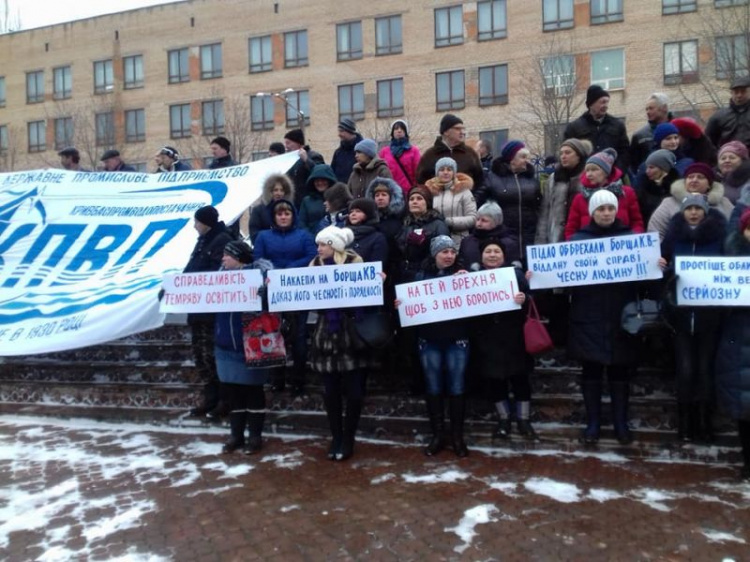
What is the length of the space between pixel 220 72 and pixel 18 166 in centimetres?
1699

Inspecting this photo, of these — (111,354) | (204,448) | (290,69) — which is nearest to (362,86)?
(290,69)

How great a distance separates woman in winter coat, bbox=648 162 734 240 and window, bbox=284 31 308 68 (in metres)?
39.3

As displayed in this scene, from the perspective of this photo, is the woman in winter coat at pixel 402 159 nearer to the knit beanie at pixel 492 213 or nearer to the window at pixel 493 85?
the knit beanie at pixel 492 213

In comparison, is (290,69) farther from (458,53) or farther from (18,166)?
(18,166)

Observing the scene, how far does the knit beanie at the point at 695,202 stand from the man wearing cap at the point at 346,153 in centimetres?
413

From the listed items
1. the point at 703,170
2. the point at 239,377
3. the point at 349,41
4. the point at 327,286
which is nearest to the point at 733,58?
the point at 703,170

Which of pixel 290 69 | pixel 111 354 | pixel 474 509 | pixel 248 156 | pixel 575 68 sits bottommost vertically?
pixel 474 509

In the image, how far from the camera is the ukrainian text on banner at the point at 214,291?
6.28 metres

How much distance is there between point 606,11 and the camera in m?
36.5

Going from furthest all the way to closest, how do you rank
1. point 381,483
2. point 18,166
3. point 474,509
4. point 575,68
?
point 18,166, point 575,68, point 381,483, point 474,509

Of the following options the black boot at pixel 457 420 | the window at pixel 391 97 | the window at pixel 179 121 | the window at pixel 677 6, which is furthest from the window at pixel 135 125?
the black boot at pixel 457 420

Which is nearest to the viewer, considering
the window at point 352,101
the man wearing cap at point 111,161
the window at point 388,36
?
the man wearing cap at point 111,161

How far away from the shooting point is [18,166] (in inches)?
1948

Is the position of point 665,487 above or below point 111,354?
below
